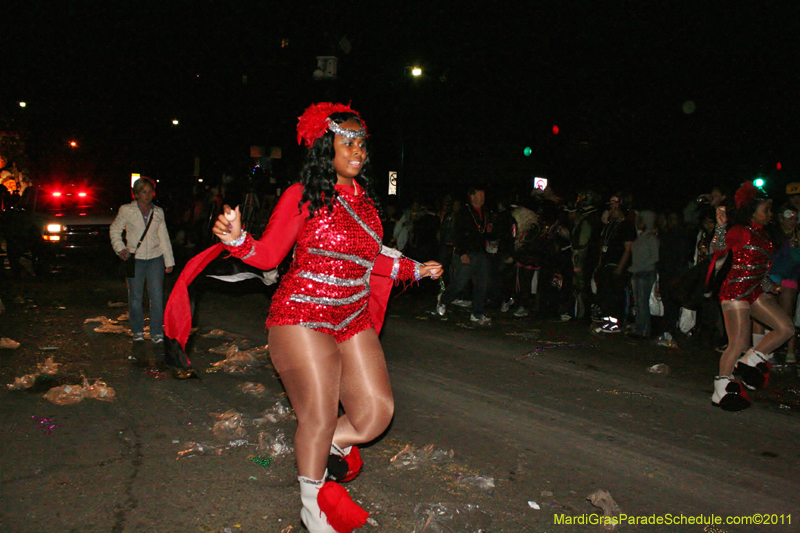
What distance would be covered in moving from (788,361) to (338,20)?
35.1 ft

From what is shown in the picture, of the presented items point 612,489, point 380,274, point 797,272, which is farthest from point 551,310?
point 380,274

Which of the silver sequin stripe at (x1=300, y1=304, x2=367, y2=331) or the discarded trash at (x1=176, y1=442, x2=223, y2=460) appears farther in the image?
the discarded trash at (x1=176, y1=442, x2=223, y2=460)

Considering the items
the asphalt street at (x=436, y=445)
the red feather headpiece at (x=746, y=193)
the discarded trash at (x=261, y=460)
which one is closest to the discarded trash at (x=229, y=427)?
the asphalt street at (x=436, y=445)

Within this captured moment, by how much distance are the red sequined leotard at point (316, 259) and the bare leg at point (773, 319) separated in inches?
172

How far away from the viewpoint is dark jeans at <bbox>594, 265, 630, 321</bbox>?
30.6 feet

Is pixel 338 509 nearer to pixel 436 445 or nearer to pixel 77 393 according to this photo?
pixel 436 445

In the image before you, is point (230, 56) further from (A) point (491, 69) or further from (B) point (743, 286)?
(B) point (743, 286)

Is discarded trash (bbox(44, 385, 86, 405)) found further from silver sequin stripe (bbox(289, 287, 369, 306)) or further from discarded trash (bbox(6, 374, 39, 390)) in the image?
silver sequin stripe (bbox(289, 287, 369, 306))

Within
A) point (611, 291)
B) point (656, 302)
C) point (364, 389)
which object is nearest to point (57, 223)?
point (611, 291)

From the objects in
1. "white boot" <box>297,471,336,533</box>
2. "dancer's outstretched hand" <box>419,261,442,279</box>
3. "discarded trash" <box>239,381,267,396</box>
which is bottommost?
"discarded trash" <box>239,381,267,396</box>

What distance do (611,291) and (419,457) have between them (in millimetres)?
5759

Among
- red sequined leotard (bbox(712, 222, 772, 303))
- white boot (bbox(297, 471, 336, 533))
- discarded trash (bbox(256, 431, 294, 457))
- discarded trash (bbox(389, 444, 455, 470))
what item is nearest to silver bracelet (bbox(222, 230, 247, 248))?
white boot (bbox(297, 471, 336, 533))

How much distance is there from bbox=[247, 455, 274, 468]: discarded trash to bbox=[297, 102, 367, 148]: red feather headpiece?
2.18 m

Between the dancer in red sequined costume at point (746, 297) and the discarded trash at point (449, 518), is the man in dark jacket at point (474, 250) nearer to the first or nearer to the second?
the dancer in red sequined costume at point (746, 297)
